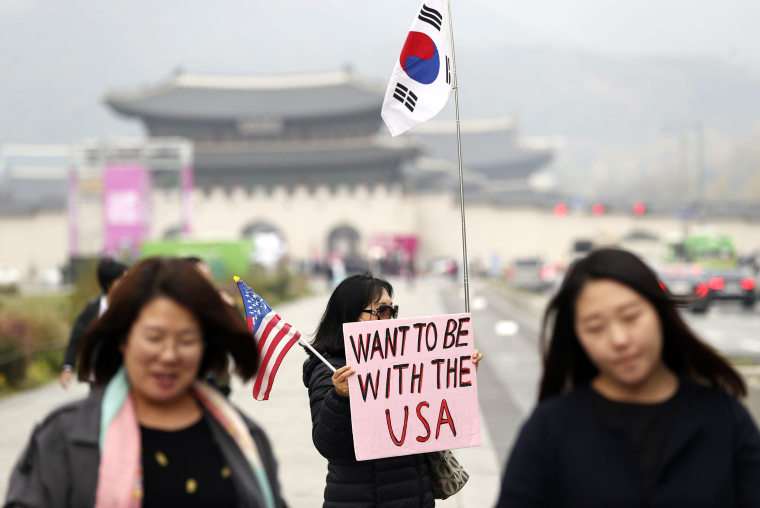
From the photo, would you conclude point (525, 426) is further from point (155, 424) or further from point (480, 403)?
point (480, 403)

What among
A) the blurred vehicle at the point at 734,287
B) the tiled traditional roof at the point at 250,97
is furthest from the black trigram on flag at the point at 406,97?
the tiled traditional roof at the point at 250,97

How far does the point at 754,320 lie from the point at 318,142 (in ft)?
161

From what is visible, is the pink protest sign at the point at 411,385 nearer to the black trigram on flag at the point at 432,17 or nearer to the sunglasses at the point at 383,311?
the sunglasses at the point at 383,311

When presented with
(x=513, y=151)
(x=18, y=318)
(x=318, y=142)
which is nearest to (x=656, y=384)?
(x=18, y=318)

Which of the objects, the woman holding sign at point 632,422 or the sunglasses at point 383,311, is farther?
the sunglasses at point 383,311

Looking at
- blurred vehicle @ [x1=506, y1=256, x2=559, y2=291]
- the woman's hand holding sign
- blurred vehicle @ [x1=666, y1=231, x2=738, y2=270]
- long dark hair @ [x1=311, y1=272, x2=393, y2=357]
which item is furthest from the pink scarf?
blurred vehicle @ [x1=506, y1=256, x2=559, y2=291]

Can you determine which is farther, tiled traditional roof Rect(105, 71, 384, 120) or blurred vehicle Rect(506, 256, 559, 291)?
tiled traditional roof Rect(105, 71, 384, 120)

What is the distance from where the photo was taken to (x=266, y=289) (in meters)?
36.2

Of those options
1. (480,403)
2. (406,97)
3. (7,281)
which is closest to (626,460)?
(406,97)

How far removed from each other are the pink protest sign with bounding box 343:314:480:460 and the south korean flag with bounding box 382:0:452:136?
1277 mm

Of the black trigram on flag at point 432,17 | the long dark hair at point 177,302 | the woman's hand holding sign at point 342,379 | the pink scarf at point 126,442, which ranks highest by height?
the black trigram on flag at point 432,17

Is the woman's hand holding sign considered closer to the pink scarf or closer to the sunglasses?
the sunglasses

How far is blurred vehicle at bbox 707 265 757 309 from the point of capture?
28906mm

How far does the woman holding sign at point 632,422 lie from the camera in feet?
8.30
